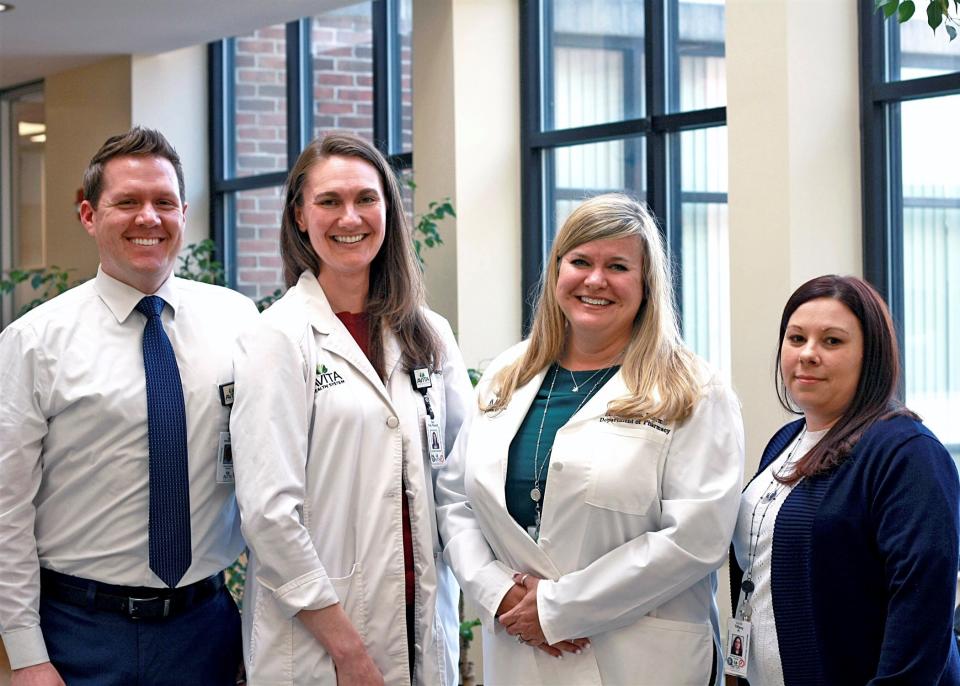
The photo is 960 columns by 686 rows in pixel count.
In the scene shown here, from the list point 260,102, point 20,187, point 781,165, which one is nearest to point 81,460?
point 781,165

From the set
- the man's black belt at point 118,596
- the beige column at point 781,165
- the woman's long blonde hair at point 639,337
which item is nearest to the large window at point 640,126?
the beige column at point 781,165

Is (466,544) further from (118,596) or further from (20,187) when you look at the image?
(20,187)

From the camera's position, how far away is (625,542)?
2432mm

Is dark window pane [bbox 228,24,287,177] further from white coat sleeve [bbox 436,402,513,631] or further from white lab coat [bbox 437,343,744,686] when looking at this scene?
white lab coat [bbox 437,343,744,686]

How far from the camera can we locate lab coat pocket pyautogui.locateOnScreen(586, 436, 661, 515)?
2.39 meters

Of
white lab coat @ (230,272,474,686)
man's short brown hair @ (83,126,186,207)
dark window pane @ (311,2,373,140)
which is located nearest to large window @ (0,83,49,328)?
dark window pane @ (311,2,373,140)

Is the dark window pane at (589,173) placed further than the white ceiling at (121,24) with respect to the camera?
No

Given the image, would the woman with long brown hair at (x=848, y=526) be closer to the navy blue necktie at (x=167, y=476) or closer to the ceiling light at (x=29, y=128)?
the navy blue necktie at (x=167, y=476)

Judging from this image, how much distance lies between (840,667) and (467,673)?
10.1ft

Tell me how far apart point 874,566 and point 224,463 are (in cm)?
139

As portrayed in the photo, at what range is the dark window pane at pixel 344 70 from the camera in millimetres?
6168

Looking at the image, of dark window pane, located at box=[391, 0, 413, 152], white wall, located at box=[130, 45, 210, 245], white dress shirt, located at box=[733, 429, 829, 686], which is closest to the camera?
white dress shirt, located at box=[733, 429, 829, 686]

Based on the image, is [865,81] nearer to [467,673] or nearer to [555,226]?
[555,226]

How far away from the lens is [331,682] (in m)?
2.48
